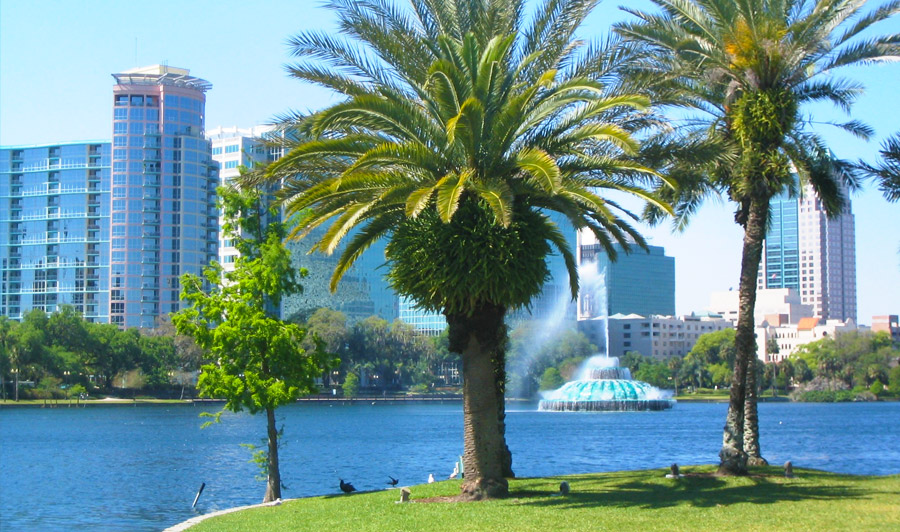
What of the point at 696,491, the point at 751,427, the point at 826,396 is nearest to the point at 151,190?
the point at 826,396

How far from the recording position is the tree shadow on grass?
19.8m

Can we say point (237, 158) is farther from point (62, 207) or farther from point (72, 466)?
point (72, 466)

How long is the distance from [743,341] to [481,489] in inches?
347

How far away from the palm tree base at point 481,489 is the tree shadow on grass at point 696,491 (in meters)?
0.59

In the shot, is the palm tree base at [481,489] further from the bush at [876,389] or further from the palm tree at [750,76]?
the bush at [876,389]

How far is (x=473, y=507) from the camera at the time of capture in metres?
19.5

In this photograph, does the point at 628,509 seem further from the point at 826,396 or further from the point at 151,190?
the point at 826,396

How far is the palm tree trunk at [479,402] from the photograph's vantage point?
20.7m

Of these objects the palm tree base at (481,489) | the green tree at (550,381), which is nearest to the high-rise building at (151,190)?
the green tree at (550,381)

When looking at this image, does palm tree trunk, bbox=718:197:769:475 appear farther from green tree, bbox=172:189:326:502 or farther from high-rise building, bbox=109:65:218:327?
high-rise building, bbox=109:65:218:327

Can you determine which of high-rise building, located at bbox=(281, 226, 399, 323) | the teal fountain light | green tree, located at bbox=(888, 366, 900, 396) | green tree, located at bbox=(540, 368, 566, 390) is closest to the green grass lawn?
the teal fountain light

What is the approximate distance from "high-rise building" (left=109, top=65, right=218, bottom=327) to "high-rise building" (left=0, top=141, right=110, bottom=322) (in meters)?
10.5

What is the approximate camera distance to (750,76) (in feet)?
78.8

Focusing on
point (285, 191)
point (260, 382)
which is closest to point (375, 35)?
point (285, 191)
